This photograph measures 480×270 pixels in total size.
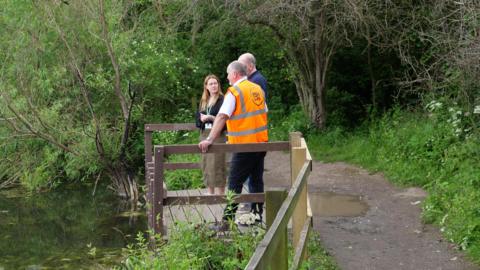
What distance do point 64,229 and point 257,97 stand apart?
22.9ft

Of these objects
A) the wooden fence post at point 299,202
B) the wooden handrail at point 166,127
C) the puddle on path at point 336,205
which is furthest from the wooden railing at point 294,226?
the wooden handrail at point 166,127

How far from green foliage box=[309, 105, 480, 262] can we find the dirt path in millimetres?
195

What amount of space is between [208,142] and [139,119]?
398 inches

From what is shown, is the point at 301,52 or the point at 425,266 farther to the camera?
the point at 301,52

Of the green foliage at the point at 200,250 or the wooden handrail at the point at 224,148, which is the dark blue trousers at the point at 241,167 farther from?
the green foliage at the point at 200,250

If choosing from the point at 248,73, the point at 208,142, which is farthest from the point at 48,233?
the point at 208,142

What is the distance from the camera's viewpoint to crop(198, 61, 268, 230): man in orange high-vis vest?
7.45 m

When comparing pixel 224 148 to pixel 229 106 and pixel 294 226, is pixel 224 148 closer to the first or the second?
pixel 229 106

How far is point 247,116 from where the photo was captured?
300 inches

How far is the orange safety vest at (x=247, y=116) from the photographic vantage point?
24.6 ft

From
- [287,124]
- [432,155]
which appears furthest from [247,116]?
[287,124]

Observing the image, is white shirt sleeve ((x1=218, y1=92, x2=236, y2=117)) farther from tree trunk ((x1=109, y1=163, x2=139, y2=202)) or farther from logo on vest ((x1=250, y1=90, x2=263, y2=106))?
tree trunk ((x1=109, y1=163, x2=139, y2=202))

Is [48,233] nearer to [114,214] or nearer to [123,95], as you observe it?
[114,214]

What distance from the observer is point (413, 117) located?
14789mm
